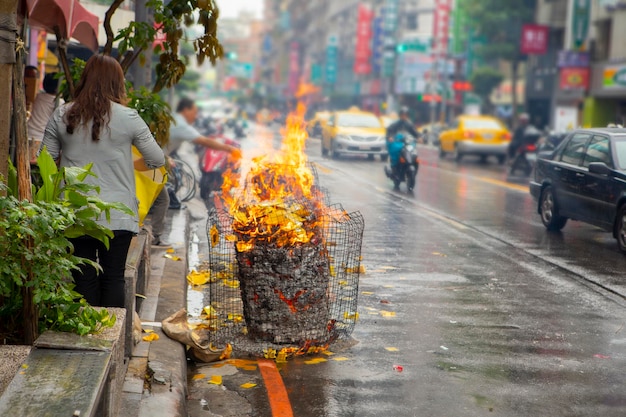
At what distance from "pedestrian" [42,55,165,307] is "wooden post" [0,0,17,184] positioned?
0.73 m

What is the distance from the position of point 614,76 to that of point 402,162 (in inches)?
892

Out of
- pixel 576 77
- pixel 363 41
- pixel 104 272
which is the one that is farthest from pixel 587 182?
pixel 363 41

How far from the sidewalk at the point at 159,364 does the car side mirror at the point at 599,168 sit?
20.2 ft

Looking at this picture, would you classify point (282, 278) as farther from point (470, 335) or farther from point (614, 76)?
point (614, 76)

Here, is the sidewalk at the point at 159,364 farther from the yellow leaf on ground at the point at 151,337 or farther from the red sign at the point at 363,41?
the red sign at the point at 363,41

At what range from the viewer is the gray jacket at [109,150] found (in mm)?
5559

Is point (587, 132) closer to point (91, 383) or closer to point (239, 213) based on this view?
point (239, 213)

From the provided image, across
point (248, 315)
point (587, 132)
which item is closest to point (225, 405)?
point (248, 315)

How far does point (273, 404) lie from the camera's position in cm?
569

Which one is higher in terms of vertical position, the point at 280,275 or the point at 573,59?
the point at 573,59

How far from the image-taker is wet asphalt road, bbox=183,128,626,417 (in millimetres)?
5809

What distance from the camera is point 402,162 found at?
2133 cm

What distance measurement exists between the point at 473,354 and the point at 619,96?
36.7 metres

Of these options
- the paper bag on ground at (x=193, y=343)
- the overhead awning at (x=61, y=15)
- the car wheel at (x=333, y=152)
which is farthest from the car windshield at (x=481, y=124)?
the paper bag on ground at (x=193, y=343)
